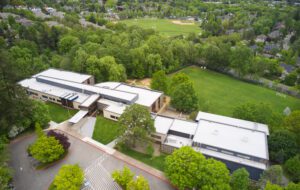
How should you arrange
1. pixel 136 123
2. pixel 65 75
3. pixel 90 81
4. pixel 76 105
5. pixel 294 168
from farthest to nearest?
pixel 90 81 → pixel 65 75 → pixel 76 105 → pixel 136 123 → pixel 294 168

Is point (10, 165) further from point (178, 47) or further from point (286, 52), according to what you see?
point (286, 52)

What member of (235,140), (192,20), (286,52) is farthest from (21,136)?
(192,20)

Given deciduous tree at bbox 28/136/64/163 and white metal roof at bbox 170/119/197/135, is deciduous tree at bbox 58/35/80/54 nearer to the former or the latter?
deciduous tree at bbox 28/136/64/163

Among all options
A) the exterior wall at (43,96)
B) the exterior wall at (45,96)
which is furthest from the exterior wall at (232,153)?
the exterior wall at (43,96)

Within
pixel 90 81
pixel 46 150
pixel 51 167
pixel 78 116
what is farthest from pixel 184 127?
pixel 90 81

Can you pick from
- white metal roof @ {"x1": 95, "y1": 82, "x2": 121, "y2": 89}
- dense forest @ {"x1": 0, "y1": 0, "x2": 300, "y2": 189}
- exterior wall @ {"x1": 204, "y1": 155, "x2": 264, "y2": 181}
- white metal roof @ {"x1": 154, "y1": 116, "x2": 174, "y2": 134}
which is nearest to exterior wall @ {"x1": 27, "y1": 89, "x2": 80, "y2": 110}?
dense forest @ {"x1": 0, "y1": 0, "x2": 300, "y2": 189}

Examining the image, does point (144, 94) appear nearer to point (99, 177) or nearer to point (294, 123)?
point (99, 177)

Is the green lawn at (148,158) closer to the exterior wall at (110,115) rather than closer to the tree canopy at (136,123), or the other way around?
the tree canopy at (136,123)
